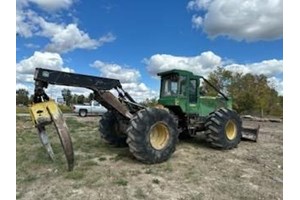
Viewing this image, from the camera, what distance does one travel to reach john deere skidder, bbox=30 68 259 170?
6.22 meters

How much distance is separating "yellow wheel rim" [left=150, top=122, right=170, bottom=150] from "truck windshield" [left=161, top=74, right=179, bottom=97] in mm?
2002

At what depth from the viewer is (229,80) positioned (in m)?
34.5

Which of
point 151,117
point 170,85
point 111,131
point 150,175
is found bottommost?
point 150,175

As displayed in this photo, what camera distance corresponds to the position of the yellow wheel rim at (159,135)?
7.34 metres

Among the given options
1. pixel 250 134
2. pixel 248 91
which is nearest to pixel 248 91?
pixel 248 91

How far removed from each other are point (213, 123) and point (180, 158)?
180cm

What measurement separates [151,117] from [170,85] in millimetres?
2568

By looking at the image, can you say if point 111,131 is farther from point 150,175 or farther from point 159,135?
point 150,175

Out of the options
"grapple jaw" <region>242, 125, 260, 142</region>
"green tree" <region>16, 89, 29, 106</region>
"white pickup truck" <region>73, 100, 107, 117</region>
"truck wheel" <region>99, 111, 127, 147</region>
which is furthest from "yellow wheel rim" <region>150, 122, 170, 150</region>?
"white pickup truck" <region>73, 100, 107, 117</region>

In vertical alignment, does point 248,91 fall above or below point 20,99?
above

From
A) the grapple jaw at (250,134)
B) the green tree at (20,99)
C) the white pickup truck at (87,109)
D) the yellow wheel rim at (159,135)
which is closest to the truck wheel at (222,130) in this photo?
the grapple jaw at (250,134)

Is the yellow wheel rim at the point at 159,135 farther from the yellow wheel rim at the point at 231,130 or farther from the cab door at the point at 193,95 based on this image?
the yellow wheel rim at the point at 231,130

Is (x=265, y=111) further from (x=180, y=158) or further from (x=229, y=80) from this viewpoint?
Answer: (x=180, y=158)

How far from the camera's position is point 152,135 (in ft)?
24.4
